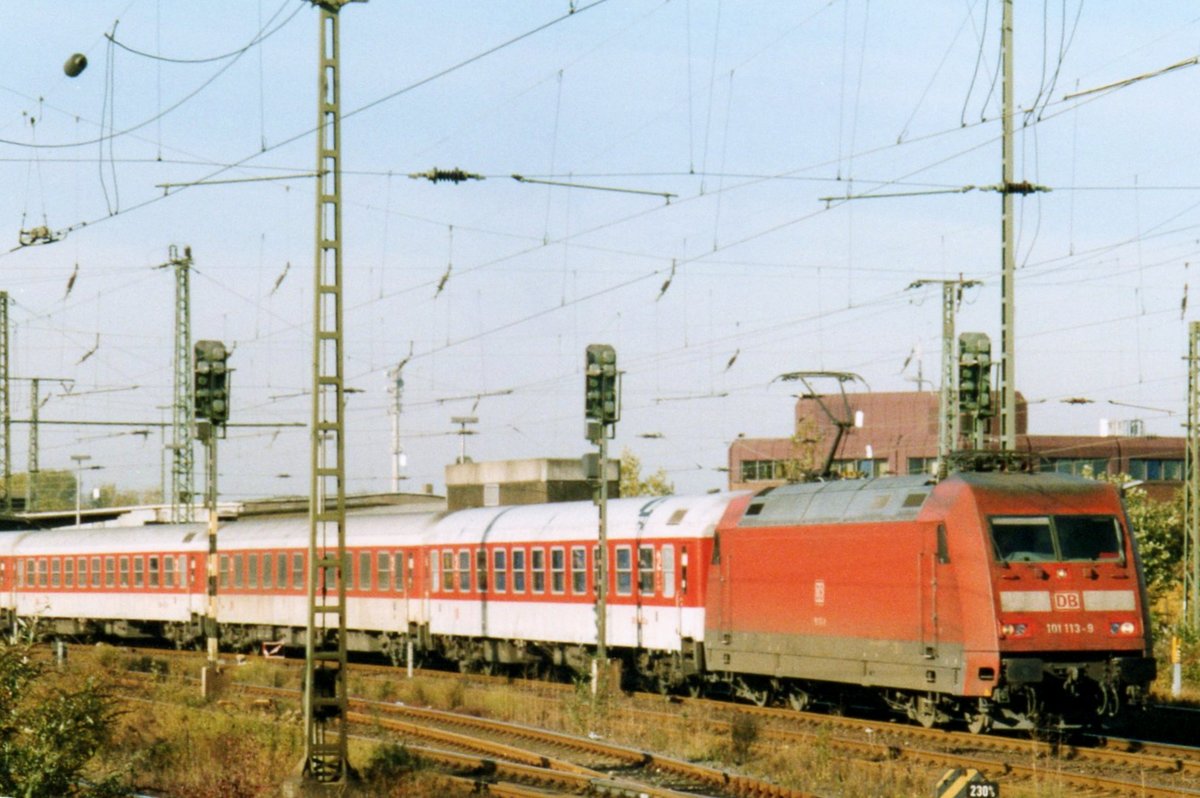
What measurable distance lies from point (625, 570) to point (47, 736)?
14.6m

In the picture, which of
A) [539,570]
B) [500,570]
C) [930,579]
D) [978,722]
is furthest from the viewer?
[500,570]

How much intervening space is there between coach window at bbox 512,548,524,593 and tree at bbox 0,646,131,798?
15.0m

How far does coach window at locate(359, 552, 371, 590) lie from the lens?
4012 cm

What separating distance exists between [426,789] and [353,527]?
77.3 ft

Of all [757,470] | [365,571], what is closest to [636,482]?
[757,470]

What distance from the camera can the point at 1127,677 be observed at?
21.0m

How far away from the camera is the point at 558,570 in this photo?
32.7 metres

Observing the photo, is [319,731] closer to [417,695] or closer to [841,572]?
[841,572]

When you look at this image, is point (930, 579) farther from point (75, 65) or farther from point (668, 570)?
point (75, 65)

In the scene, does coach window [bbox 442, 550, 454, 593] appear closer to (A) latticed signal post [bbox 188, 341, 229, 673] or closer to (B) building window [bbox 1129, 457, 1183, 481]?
(A) latticed signal post [bbox 188, 341, 229, 673]

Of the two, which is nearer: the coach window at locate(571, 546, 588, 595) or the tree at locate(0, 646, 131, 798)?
the tree at locate(0, 646, 131, 798)

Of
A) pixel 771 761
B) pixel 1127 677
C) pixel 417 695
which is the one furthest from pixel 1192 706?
pixel 417 695

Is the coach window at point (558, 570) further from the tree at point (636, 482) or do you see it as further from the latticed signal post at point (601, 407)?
the tree at point (636, 482)

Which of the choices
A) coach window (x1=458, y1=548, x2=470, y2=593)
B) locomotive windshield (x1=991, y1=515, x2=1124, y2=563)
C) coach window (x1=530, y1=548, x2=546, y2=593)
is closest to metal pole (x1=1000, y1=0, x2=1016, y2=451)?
locomotive windshield (x1=991, y1=515, x2=1124, y2=563)
